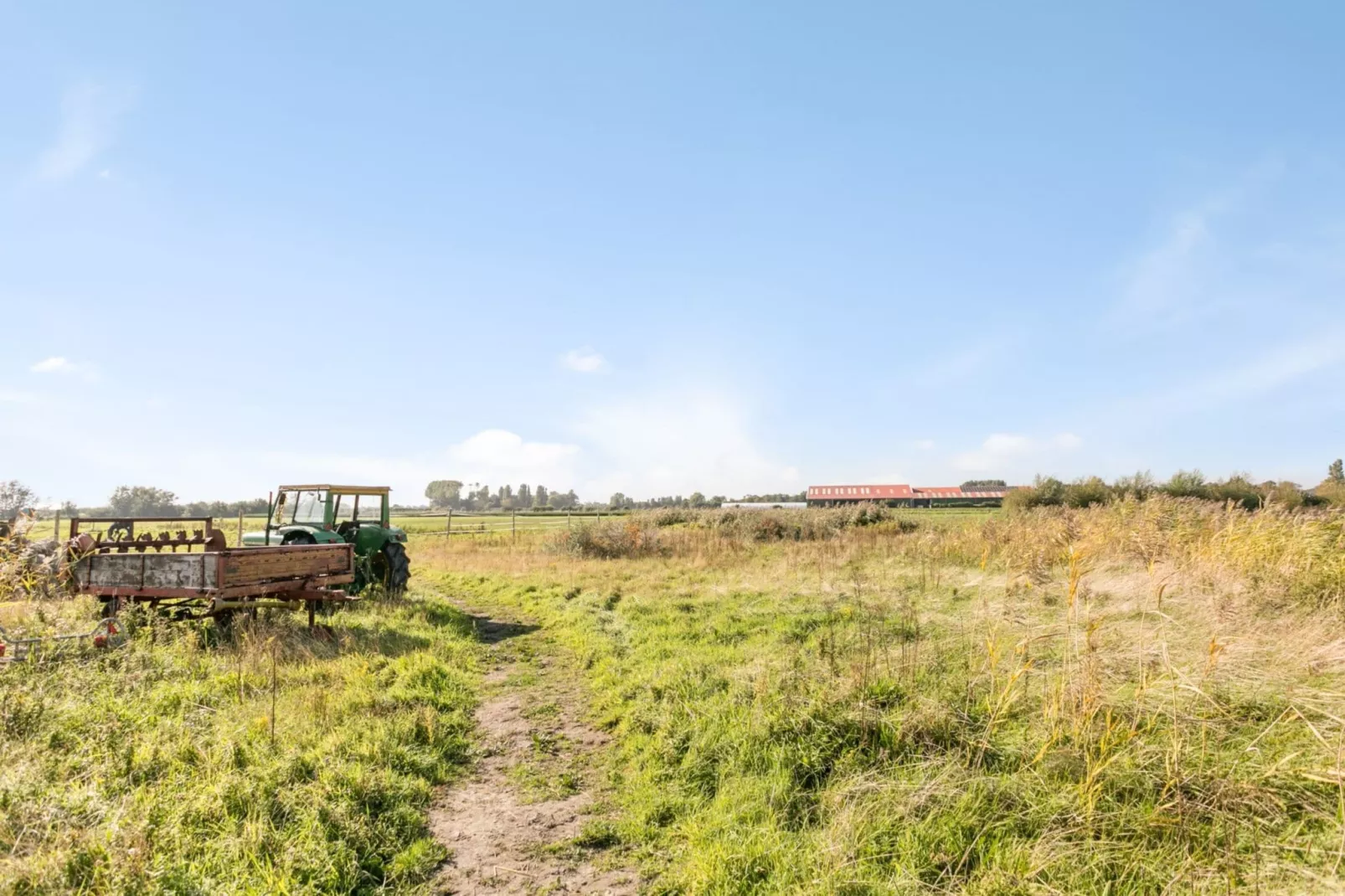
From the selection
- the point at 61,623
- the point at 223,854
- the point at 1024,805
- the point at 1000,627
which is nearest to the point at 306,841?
the point at 223,854

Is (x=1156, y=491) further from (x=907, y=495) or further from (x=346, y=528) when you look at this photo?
(x=907, y=495)

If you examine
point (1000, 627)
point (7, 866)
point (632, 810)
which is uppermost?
point (1000, 627)

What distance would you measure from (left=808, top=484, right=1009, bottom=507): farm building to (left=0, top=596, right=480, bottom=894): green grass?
219ft

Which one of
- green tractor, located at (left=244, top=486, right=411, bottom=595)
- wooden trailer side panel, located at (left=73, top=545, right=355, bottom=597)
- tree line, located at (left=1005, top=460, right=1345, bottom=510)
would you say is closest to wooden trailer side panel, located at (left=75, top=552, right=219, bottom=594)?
wooden trailer side panel, located at (left=73, top=545, right=355, bottom=597)

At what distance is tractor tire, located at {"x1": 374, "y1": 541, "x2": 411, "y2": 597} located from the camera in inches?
553

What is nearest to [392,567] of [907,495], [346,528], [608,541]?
[346,528]

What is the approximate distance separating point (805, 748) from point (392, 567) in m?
11.2

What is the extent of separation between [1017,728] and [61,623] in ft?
37.4

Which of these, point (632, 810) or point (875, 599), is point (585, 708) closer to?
point (632, 810)

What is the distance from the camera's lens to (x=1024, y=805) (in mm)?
4219

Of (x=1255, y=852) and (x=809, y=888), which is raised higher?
(x=1255, y=852)

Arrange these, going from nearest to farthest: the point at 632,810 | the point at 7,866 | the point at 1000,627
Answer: the point at 7,866, the point at 632,810, the point at 1000,627

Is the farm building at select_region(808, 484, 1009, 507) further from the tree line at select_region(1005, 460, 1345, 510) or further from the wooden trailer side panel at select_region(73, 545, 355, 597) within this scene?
the wooden trailer side panel at select_region(73, 545, 355, 597)

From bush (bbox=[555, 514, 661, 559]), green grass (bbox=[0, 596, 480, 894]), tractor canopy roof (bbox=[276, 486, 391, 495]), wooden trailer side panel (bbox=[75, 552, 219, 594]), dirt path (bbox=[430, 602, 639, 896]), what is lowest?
dirt path (bbox=[430, 602, 639, 896])
